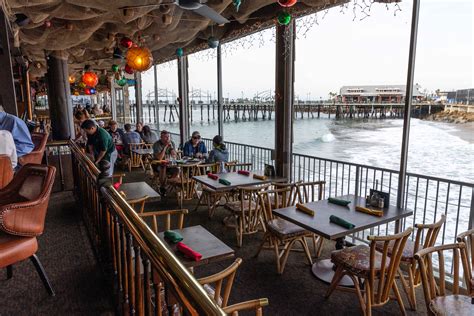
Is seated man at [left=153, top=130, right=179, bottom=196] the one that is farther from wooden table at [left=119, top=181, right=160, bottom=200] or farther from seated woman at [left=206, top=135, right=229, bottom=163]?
wooden table at [left=119, top=181, right=160, bottom=200]

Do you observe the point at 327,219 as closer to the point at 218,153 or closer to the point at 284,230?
the point at 284,230

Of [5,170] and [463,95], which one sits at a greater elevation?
[463,95]

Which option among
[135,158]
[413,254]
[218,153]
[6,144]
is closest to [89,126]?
[6,144]

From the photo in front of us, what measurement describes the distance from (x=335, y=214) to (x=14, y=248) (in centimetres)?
249

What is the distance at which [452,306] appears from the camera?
1.94 metres

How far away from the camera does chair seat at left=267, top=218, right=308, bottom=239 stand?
320 centimetres

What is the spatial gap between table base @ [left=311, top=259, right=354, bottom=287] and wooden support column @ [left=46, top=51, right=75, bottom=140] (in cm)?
654

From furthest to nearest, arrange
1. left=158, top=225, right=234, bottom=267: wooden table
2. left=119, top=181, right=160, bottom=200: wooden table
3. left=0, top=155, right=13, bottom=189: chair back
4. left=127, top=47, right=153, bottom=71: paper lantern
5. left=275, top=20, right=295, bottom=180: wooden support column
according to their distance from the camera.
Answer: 1. left=275, top=20, right=295, bottom=180: wooden support column
2. left=127, top=47, right=153, bottom=71: paper lantern
3. left=119, top=181, right=160, bottom=200: wooden table
4. left=0, top=155, right=13, bottom=189: chair back
5. left=158, top=225, right=234, bottom=267: wooden table

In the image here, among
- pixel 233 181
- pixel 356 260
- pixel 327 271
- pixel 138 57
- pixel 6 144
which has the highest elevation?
pixel 138 57

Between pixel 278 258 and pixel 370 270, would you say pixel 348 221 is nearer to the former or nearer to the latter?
pixel 370 270

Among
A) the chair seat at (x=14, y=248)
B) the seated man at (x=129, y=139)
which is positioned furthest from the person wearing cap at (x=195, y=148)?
the chair seat at (x=14, y=248)

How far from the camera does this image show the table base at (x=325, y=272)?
3.06 m

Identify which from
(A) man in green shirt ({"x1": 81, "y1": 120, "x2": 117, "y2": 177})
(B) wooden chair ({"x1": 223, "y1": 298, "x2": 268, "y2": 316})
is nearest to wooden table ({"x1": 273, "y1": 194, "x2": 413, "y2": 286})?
(B) wooden chair ({"x1": 223, "y1": 298, "x2": 268, "y2": 316})

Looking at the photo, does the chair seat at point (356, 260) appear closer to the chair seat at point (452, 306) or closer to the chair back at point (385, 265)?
the chair back at point (385, 265)
